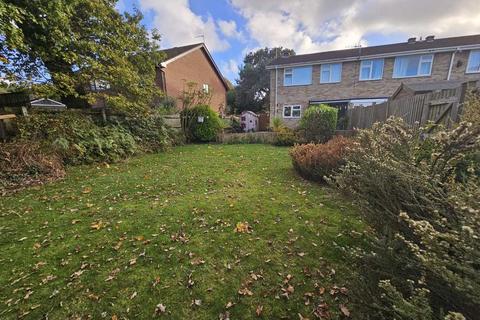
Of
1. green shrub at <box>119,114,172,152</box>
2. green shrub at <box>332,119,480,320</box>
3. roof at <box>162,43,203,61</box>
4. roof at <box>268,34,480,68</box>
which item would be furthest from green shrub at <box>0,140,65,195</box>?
roof at <box>268,34,480,68</box>

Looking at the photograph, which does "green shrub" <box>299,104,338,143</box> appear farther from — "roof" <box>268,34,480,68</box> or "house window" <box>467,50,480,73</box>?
"house window" <box>467,50,480,73</box>

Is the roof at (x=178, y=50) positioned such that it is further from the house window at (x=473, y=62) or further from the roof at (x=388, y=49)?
the house window at (x=473, y=62)

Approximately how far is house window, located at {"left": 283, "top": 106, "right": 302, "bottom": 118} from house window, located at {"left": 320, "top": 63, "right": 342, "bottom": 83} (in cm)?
284

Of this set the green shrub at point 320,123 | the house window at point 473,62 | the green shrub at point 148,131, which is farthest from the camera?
the house window at point 473,62

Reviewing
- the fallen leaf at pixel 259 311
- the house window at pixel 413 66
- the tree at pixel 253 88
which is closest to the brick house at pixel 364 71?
the house window at pixel 413 66

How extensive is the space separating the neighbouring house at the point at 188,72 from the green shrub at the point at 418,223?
13299 mm

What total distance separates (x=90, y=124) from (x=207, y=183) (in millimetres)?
5763

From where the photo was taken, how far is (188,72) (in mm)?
19250

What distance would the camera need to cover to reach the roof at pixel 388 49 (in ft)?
48.0

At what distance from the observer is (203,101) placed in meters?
13.5

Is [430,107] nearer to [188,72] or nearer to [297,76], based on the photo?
[297,76]

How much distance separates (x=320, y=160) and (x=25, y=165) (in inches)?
296

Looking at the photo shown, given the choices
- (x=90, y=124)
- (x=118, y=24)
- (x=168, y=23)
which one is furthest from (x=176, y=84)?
(x=90, y=124)

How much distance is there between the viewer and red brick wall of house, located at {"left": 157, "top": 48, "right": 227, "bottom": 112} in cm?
1730
